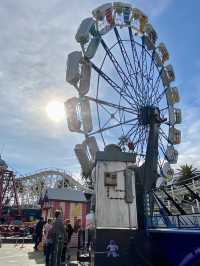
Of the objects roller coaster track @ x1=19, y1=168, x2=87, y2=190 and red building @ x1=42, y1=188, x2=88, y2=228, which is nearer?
red building @ x1=42, y1=188, x2=88, y2=228

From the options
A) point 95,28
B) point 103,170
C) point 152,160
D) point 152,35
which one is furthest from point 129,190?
point 152,35

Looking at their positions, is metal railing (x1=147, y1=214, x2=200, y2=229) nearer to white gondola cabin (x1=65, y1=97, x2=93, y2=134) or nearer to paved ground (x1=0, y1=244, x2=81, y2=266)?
paved ground (x1=0, y1=244, x2=81, y2=266)

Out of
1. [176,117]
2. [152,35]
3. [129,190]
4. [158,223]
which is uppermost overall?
[152,35]

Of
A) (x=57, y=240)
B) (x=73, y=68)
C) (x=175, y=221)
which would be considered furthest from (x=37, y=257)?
(x=175, y=221)

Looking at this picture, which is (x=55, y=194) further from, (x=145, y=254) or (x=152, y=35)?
(x=145, y=254)

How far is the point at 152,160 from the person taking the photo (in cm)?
888

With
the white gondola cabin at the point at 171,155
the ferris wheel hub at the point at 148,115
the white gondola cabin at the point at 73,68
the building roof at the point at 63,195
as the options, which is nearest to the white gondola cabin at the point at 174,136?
the white gondola cabin at the point at 171,155

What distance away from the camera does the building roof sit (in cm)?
1747

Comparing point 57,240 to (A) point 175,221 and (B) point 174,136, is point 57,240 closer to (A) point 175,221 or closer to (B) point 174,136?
(A) point 175,221

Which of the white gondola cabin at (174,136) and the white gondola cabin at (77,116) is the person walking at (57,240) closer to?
the white gondola cabin at (77,116)

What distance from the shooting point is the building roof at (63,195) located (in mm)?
17469

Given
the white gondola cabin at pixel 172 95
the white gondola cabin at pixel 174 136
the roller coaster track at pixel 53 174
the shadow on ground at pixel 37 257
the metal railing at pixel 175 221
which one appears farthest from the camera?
the roller coaster track at pixel 53 174

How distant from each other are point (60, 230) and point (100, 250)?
129 inches

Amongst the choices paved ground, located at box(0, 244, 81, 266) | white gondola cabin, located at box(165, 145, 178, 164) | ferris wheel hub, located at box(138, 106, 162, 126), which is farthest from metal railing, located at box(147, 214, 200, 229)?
white gondola cabin, located at box(165, 145, 178, 164)
